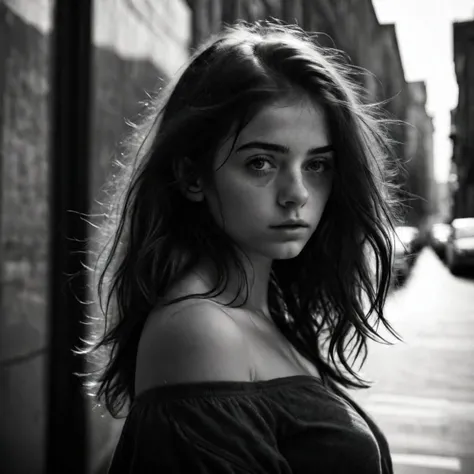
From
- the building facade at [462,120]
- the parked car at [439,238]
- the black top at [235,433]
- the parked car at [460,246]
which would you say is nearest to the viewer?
the black top at [235,433]

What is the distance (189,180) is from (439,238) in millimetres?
2916

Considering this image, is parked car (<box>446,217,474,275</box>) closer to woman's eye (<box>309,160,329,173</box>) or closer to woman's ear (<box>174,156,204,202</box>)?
woman's eye (<box>309,160,329,173</box>)

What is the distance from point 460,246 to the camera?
2.71 metres

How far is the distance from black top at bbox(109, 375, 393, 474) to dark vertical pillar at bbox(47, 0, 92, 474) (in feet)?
5.55

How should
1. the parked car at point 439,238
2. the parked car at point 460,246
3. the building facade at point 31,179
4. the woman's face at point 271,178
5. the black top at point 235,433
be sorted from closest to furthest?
1. the black top at point 235,433
2. the woman's face at point 271,178
3. the building facade at point 31,179
4. the parked car at point 460,246
5. the parked car at point 439,238

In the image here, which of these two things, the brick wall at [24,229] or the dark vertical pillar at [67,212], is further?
the dark vertical pillar at [67,212]

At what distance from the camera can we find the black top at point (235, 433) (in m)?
0.67

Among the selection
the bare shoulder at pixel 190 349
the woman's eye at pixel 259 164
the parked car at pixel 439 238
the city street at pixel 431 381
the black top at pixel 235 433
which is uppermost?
the woman's eye at pixel 259 164

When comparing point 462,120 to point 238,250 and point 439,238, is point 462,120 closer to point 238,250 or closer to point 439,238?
point 439,238

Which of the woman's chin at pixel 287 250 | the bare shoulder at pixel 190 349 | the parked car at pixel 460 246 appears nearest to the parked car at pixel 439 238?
the parked car at pixel 460 246

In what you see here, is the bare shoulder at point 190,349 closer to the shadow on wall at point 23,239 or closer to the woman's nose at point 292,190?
the woman's nose at point 292,190

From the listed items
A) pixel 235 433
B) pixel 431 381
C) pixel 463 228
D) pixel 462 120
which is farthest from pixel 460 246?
pixel 235 433

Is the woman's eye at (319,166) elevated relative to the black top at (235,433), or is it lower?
elevated

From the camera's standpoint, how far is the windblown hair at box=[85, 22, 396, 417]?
0.82m
